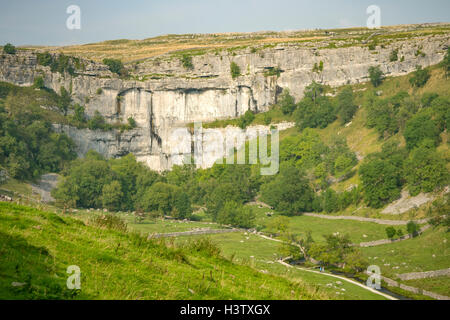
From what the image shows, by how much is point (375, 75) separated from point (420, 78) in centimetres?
1235

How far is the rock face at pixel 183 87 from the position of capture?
119312 mm

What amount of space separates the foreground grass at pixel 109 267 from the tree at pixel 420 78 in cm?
9229

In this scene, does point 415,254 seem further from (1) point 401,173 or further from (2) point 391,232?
(1) point 401,173

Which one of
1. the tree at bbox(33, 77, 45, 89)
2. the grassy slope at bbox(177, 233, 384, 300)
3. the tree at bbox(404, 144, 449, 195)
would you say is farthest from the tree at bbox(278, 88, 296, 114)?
the grassy slope at bbox(177, 233, 384, 300)

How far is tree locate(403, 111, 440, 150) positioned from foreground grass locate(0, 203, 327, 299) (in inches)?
2625

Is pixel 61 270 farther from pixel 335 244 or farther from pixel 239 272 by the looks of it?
pixel 335 244

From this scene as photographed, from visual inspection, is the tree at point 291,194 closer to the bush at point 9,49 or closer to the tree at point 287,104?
the tree at point 287,104

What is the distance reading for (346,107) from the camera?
335 feet

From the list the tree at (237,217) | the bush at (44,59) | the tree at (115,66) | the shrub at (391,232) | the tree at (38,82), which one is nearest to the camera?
the shrub at (391,232)

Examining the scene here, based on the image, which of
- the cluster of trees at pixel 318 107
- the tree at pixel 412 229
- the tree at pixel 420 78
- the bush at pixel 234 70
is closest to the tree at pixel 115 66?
the bush at pixel 234 70

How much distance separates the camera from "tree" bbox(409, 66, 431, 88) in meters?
98.1

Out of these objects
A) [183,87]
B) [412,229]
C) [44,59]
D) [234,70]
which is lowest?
[412,229]

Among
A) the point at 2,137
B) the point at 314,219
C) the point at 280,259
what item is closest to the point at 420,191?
the point at 314,219
